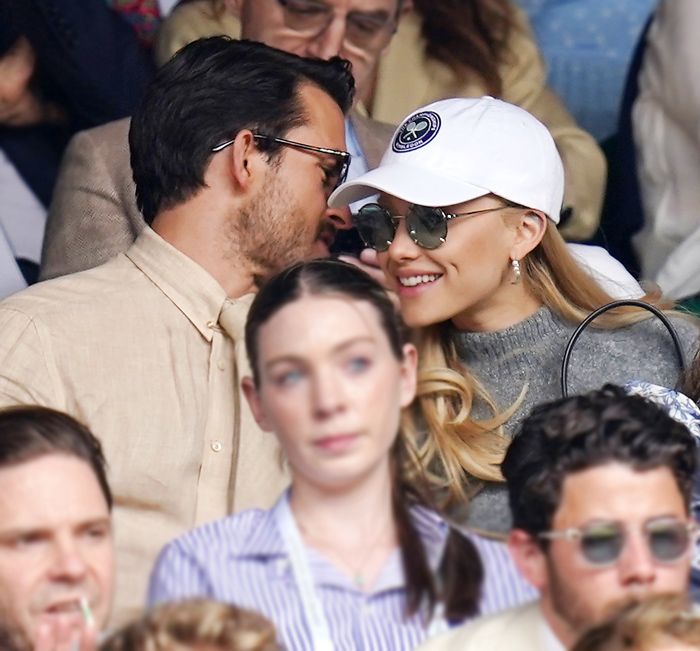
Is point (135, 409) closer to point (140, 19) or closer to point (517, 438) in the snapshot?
point (517, 438)

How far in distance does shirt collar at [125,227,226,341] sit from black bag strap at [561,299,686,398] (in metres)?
0.43

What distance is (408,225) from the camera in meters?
2.07

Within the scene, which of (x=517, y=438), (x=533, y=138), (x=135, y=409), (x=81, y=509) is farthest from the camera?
(x=533, y=138)

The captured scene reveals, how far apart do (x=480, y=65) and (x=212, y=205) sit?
853 mm

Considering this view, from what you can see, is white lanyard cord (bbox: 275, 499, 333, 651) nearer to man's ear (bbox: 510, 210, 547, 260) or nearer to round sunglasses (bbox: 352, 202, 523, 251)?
round sunglasses (bbox: 352, 202, 523, 251)

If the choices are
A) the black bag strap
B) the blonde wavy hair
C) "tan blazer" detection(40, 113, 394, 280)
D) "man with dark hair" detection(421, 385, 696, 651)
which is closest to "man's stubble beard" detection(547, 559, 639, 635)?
"man with dark hair" detection(421, 385, 696, 651)

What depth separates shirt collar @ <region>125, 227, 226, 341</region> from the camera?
208 cm

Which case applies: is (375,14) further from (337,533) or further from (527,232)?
(337,533)

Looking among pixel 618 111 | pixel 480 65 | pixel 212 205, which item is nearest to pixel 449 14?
pixel 480 65

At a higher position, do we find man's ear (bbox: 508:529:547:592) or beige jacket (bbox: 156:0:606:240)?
beige jacket (bbox: 156:0:606:240)

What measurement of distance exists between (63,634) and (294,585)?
20 cm

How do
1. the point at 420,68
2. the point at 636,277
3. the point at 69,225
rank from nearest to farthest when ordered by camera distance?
the point at 69,225 < the point at 636,277 < the point at 420,68

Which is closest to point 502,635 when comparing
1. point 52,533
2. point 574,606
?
point 574,606

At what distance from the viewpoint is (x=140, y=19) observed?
2.97m
